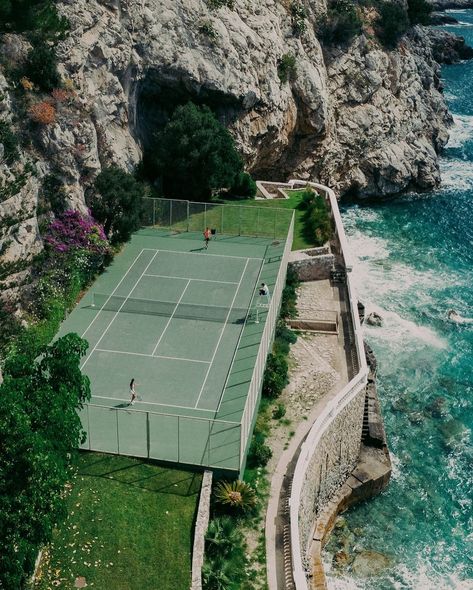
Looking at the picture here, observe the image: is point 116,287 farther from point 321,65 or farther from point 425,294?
point 321,65

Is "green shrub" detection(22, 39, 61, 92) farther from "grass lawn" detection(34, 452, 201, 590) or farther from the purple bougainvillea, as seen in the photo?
"grass lawn" detection(34, 452, 201, 590)

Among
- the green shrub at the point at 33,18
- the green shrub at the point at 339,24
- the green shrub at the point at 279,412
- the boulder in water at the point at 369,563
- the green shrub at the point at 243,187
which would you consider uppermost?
the green shrub at the point at 339,24

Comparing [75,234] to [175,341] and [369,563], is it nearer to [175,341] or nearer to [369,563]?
[175,341]

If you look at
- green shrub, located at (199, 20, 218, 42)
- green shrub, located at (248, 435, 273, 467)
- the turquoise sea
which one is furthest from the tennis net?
green shrub, located at (199, 20, 218, 42)

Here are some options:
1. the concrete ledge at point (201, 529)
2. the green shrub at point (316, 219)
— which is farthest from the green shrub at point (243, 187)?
the concrete ledge at point (201, 529)

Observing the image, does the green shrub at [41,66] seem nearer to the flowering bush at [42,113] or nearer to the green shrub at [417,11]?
the flowering bush at [42,113]

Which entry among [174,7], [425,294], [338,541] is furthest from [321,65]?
[338,541]
